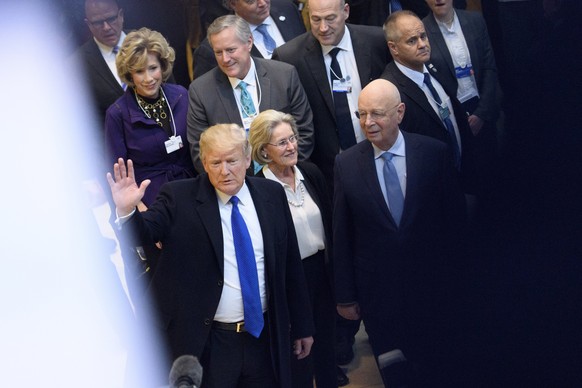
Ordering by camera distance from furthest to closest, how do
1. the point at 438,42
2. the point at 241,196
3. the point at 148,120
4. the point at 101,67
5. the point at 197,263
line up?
the point at 438,42 < the point at 101,67 < the point at 148,120 < the point at 241,196 < the point at 197,263

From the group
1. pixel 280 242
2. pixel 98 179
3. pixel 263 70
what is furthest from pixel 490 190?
pixel 98 179

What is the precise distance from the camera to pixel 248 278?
3512mm

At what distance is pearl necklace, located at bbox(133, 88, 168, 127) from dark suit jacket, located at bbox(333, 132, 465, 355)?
0.87 m

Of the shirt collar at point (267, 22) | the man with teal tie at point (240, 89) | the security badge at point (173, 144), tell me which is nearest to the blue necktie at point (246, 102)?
the man with teal tie at point (240, 89)

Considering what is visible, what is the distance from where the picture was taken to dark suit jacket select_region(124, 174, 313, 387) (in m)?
3.48

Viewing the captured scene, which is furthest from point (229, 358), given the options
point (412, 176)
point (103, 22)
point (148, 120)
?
A: point (103, 22)

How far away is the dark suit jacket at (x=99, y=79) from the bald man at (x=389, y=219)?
1227 mm

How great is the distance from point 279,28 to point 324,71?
19.5 inches

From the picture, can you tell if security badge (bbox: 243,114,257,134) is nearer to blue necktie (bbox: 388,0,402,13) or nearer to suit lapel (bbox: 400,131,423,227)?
suit lapel (bbox: 400,131,423,227)

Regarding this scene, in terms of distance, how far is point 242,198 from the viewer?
360 cm

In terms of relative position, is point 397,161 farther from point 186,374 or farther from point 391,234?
point 186,374

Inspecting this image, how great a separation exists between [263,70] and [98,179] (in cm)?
91

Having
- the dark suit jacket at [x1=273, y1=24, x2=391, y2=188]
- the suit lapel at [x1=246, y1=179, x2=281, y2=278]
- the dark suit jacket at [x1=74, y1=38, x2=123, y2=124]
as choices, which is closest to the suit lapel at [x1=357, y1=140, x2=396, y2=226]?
the suit lapel at [x1=246, y1=179, x2=281, y2=278]

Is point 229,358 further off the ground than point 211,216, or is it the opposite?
point 211,216
